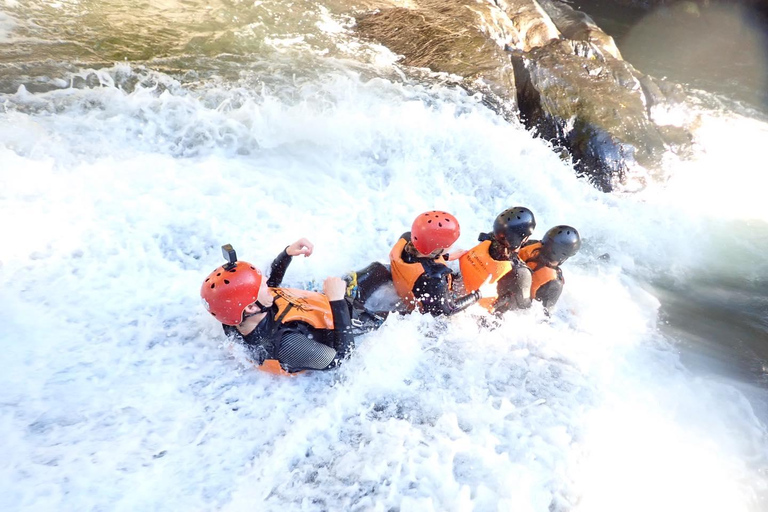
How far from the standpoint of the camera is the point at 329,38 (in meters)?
8.95

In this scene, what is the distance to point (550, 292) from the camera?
467cm

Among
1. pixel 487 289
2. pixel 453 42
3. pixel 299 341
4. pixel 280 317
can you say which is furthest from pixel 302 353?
pixel 453 42

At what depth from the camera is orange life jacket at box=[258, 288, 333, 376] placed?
11.7 feet

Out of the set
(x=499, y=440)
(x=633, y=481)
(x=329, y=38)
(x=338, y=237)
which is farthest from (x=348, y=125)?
(x=633, y=481)

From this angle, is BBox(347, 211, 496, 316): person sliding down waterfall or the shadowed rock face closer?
BBox(347, 211, 496, 316): person sliding down waterfall

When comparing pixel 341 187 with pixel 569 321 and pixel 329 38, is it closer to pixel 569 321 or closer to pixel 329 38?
pixel 569 321

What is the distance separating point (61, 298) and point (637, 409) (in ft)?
17.4

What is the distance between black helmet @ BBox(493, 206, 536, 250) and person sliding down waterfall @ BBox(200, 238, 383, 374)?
5.68 ft

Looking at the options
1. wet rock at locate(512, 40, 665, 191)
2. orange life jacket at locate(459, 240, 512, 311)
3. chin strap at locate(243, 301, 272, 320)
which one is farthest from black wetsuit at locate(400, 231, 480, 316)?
wet rock at locate(512, 40, 665, 191)

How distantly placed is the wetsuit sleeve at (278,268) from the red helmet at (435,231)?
1169mm

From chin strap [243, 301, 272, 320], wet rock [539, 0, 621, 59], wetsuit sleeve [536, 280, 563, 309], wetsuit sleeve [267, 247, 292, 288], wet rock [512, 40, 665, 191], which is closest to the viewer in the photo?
chin strap [243, 301, 272, 320]

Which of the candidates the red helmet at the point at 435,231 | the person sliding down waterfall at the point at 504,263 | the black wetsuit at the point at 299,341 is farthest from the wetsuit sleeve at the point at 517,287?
the black wetsuit at the point at 299,341

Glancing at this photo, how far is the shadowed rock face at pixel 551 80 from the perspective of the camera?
7887mm

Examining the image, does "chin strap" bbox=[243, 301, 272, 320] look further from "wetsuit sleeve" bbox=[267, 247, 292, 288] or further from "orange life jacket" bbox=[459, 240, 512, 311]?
"orange life jacket" bbox=[459, 240, 512, 311]
